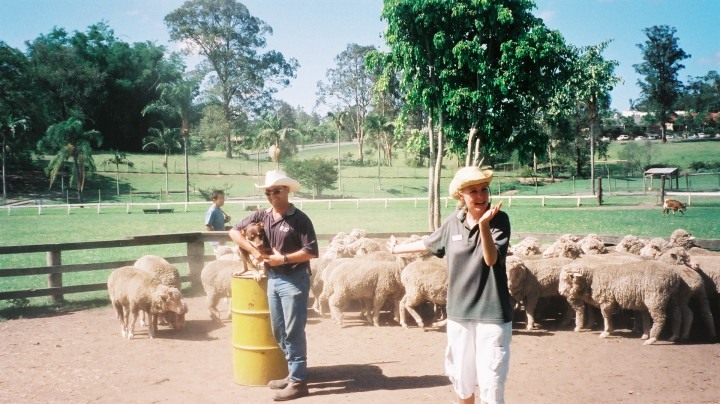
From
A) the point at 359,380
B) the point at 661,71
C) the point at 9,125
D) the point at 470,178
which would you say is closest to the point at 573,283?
the point at 359,380

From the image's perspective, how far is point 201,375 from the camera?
6980mm

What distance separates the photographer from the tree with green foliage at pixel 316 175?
4947 centimetres

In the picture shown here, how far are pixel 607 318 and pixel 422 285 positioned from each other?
2.80 metres

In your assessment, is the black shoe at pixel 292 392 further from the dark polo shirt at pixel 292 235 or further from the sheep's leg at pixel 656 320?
the sheep's leg at pixel 656 320

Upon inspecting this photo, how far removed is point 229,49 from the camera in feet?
233

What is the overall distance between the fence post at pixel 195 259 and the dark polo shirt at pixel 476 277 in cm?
911

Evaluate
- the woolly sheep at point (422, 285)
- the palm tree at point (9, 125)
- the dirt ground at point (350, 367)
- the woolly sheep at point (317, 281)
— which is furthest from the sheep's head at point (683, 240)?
the palm tree at point (9, 125)

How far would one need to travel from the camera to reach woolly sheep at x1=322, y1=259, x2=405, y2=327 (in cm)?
935

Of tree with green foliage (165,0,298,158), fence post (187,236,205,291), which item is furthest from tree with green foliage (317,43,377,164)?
fence post (187,236,205,291)

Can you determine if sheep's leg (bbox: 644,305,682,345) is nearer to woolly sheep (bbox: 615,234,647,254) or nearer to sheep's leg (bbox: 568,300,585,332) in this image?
sheep's leg (bbox: 568,300,585,332)

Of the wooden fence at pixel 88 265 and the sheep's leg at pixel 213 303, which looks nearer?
the sheep's leg at pixel 213 303

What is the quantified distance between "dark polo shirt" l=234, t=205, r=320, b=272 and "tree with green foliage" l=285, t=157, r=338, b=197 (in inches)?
1674

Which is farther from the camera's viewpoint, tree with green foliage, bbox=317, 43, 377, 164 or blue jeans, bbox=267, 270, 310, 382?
tree with green foliage, bbox=317, 43, 377, 164

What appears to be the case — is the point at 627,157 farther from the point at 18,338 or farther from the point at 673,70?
the point at 18,338
